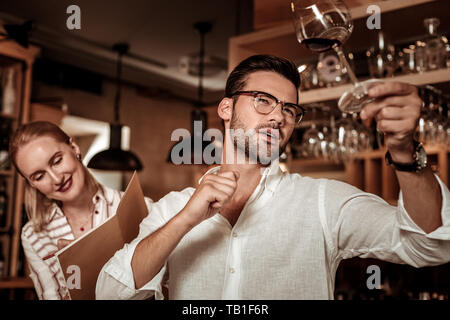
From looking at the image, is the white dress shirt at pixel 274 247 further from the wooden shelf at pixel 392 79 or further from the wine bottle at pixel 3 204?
the wine bottle at pixel 3 204

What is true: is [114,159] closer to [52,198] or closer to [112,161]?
[112,161]

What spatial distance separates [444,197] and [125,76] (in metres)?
4.13

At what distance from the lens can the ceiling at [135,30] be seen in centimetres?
286

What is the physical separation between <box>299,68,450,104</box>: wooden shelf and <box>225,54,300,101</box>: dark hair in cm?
45

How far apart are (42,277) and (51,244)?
10 cm

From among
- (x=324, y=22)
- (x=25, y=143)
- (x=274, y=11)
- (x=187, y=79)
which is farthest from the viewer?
(x=187, y=79)

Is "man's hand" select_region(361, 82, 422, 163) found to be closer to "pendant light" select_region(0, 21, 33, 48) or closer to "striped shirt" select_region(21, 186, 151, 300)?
"striped shirt" select_region(21, 186, 151, 300)

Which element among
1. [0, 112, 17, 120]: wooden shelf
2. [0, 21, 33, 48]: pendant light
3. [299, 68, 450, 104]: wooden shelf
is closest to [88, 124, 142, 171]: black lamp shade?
[0, 112, 17, 120]: wooden shelf

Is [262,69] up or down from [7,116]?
down

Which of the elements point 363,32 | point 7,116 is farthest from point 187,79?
point 363,32

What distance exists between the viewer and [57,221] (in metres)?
1.35

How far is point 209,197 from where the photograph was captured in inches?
30.5
